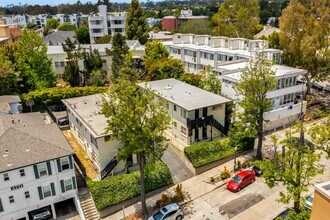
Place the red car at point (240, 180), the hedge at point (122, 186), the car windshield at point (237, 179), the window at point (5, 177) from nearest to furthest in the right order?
1. the window at point (5, 177)
2. the hedge at point (122, 186)
3. the red car at point (240, 180)
4. the car windshield at point (237, 179)

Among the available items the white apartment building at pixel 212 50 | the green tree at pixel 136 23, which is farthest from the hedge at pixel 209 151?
the green tree at pixel 136 23

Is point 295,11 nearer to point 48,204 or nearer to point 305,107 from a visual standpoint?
point 305,107

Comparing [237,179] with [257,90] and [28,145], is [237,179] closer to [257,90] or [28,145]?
[257,90]

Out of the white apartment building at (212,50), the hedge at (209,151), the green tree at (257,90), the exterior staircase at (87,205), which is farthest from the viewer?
the white apartment building at (212,50)

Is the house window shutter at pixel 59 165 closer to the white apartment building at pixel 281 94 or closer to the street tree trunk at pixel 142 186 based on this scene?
the street tree trunk at pixel 142 186

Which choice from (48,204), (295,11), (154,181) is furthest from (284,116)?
(48,204)

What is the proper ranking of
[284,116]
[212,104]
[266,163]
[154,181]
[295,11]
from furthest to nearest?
[295,11] < [284,116] < [212,104] < [154,181] < [266,163]

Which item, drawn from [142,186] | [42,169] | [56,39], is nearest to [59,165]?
[42,169]
